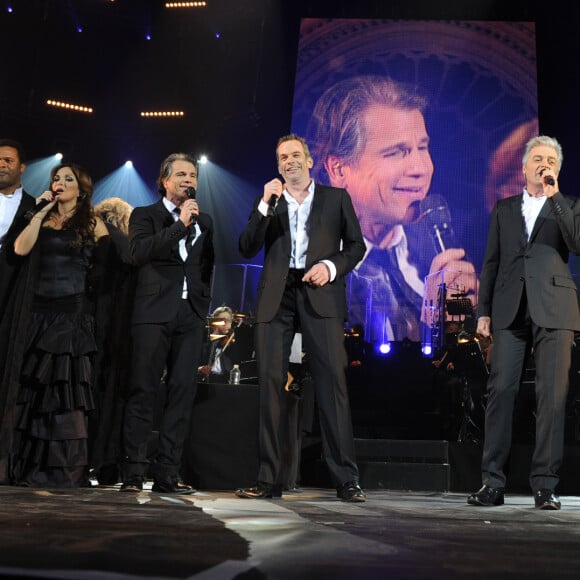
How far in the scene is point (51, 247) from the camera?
3557 mm

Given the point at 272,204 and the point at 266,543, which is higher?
the point at 272,204

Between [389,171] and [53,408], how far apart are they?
7133 mm

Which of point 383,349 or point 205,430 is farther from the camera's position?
point 383,349

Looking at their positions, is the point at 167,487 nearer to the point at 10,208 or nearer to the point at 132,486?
the point at 132,486

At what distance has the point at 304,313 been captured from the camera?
126 inches

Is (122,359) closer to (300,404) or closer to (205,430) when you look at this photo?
(205,430)

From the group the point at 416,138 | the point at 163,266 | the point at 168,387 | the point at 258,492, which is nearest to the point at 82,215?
the point at 163,266

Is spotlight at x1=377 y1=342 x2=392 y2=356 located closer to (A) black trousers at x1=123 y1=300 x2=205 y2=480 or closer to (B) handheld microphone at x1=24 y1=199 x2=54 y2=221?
(A) black trousers at x1=123 y1=300 x2=205 y2=480

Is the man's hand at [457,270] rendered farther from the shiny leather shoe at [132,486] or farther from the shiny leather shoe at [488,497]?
the shiny leather shoe at [132,486]

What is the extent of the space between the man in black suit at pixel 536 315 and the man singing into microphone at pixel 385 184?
596cm

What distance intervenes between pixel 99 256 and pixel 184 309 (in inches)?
24.3

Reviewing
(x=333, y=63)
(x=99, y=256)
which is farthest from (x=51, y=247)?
(x=333, y=63)

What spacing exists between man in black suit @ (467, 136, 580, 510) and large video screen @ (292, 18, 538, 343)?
5.81 m

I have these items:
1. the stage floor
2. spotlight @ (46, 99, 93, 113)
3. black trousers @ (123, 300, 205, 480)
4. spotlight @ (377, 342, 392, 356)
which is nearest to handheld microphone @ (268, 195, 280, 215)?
black trousers @ (123, 300, 205, 480)
